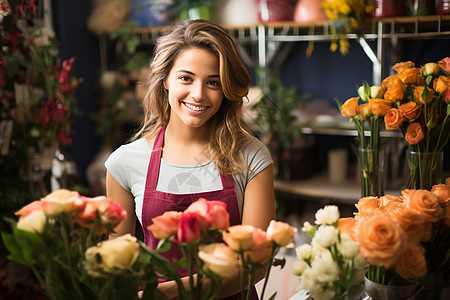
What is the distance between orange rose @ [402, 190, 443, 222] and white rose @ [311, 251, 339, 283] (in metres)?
0.24

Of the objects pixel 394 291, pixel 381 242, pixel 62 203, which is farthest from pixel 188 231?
pixel 394 291

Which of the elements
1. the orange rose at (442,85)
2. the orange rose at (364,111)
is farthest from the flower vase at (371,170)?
the orange rose at (442,85)

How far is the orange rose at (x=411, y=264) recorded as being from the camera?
2.64ft

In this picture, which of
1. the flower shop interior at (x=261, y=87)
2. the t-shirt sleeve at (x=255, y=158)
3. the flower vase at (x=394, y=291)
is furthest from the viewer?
the flower shop interior at (x=261, y=87)

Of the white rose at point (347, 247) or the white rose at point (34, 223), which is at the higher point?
the white rose at point (34, 223)

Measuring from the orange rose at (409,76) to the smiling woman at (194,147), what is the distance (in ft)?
1.12

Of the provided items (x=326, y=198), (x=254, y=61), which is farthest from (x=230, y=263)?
(x=254, y=61)

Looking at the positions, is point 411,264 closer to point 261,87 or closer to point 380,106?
point 380,106

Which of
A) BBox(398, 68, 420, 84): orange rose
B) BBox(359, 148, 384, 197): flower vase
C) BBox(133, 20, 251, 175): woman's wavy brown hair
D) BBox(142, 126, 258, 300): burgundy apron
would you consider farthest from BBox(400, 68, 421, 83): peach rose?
BBox(142, 126, 258, 300): burgundy apron

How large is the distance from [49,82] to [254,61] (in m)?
1.59

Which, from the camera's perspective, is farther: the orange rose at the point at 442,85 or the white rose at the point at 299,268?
the orange rose at the point at 442,85

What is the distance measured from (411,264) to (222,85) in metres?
0.53

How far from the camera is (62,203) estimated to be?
0.66 m

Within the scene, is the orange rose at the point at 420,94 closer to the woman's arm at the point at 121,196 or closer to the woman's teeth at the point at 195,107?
the woman's teeth at the point at 195,107
